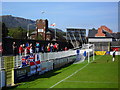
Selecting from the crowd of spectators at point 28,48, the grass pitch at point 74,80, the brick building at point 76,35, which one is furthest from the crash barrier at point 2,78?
the brick building at point 76,35

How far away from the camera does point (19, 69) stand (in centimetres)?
1541

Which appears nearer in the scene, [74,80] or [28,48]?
[74,80]

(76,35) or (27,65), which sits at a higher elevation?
(76,35)

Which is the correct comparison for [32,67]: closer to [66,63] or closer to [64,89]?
[64,89]

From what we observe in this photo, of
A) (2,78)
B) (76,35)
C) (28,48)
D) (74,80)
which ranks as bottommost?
(74,80)

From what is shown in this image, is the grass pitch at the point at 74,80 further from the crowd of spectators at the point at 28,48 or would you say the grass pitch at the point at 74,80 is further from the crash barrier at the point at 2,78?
the crowd of spectators at the point at 28,48

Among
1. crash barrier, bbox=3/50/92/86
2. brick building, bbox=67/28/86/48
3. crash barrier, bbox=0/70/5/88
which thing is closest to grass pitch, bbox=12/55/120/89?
crash barrier, bbox=3/50/92/86

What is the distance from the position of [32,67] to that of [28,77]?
1162mm

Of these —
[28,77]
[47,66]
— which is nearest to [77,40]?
[47,66]

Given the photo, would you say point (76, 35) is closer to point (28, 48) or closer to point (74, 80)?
point (28, 48)

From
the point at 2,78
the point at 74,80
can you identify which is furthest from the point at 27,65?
the point at 2,78

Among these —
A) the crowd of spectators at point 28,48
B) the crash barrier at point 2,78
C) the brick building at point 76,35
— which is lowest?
the crash barrier at point 2,78

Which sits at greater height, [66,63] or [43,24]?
[43,24]

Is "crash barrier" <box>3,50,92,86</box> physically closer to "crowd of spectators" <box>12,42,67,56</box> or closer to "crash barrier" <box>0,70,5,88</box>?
"crash barrier" <box>0,70,5,88</box>
